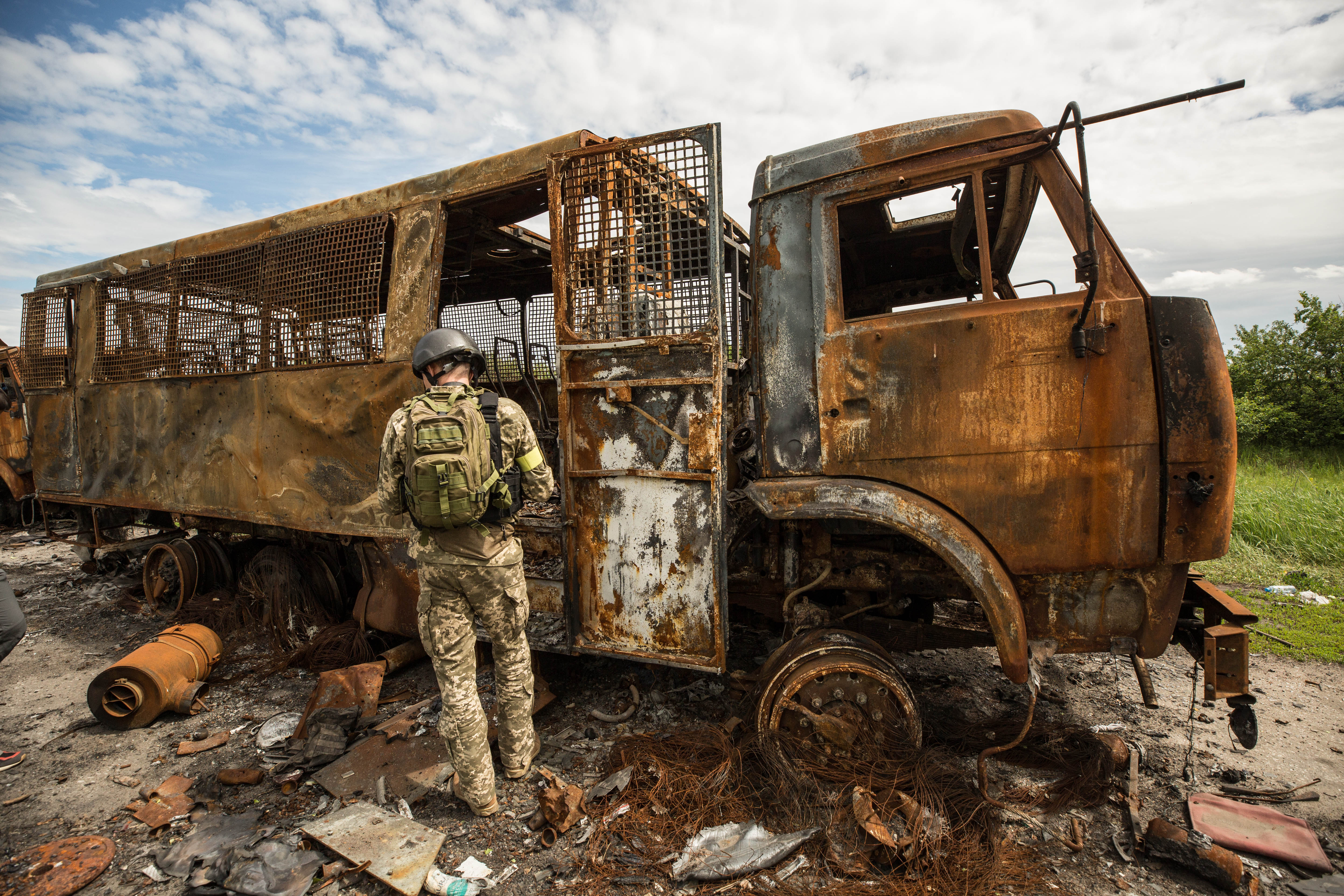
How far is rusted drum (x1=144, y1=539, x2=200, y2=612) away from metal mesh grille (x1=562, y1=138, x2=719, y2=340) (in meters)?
4.50

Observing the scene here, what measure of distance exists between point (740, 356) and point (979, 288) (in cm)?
160

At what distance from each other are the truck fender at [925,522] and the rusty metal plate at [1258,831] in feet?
3.33

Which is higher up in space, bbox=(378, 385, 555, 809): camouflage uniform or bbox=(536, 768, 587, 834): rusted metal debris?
bbox=(378, 385, 555, 809): camouflage uniform

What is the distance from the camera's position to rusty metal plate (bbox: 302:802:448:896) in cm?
233

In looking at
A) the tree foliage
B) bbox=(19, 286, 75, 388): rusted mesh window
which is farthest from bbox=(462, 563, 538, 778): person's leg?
the tree foliage

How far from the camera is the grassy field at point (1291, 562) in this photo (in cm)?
441

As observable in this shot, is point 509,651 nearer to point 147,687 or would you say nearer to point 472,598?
point 472,598

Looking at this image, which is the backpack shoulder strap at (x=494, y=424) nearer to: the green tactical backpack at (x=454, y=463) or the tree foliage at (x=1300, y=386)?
the green tactical backpack at (x=454, y=463)

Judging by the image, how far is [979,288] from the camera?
387 centimetres

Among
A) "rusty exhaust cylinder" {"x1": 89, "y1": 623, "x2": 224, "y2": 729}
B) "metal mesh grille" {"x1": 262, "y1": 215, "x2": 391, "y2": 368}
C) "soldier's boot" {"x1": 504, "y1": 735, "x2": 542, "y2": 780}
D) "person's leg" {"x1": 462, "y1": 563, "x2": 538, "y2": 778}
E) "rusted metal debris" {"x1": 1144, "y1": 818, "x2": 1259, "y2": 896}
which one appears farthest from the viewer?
"metal mesh grille" {"x1": 262, "y1": 215, "x2": 391, "y2": 368}

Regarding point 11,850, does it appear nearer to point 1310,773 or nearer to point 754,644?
point 754,644

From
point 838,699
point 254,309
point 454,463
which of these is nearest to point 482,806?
point 454,463

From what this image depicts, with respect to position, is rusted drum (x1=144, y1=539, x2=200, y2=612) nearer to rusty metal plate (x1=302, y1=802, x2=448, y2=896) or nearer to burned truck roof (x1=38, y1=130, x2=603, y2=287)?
burned truck roof (x1=38, y1=130, x2=603, y2=287)

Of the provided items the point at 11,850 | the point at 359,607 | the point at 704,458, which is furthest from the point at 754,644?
A: the point at 11,850
